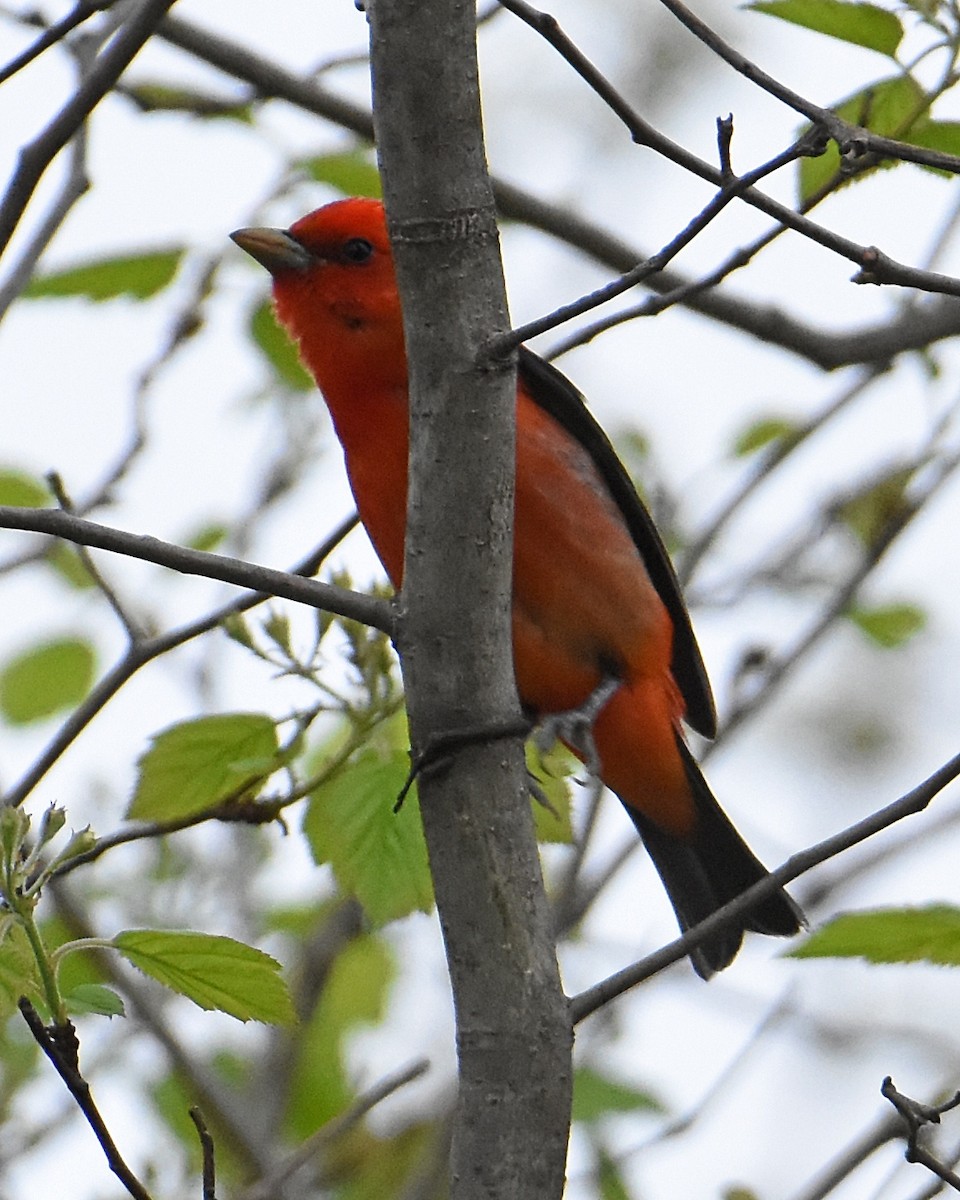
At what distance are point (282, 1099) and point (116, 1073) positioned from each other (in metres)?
1.36

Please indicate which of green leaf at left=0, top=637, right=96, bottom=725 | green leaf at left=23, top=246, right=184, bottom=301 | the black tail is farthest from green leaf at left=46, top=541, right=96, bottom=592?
the black tail

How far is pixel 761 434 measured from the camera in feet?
20.6

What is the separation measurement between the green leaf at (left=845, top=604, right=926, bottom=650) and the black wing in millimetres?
951

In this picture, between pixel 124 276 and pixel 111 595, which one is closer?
pixel 111 595

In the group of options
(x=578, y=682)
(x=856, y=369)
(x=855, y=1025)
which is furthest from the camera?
(x=855, y=1025)

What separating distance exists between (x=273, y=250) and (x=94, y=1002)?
9.09ft

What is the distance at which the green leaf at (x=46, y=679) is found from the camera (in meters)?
5.91

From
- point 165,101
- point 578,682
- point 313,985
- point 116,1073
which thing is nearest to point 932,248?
point 578,682

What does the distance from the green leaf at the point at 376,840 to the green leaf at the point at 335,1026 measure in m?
2.04

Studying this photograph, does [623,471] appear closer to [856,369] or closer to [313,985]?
[856,369]

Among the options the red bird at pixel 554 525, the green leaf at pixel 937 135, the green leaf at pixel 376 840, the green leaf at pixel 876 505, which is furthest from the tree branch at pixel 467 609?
the green leaf at pixel 876 505

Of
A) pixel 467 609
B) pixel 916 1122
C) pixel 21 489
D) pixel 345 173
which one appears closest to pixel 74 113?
pixel 345 173

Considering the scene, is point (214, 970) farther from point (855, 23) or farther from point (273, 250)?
point (273, 250)

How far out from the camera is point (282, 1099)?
5512 mm
